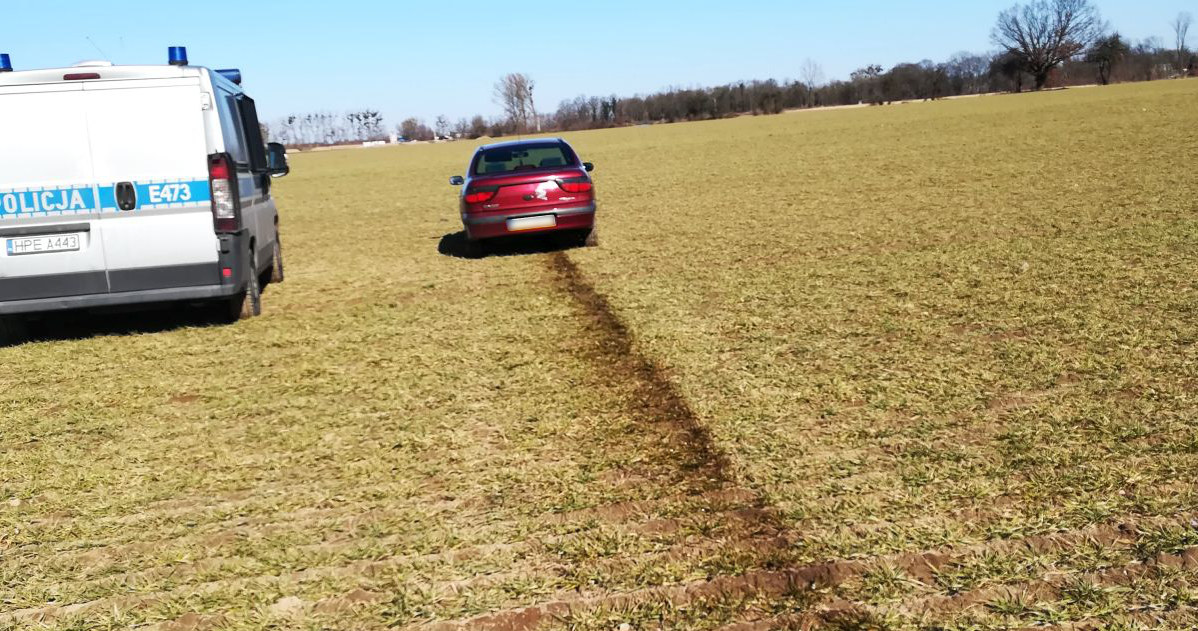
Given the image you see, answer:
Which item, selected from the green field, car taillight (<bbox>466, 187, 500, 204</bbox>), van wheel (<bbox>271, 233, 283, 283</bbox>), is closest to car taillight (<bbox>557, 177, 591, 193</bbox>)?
car taillight (<bbox>466, 187, 500, 204</bbox>)

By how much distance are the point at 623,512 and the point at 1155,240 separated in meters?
7.52

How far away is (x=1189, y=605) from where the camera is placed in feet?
9.43

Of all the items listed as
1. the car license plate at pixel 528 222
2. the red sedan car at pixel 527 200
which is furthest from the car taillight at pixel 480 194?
the car license plate at pixel 528 222

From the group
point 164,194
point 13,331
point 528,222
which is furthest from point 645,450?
point 528,222

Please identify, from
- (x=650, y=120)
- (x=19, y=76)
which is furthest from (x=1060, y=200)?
(x=650, y=120)

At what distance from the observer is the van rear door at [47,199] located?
6965 millimetres

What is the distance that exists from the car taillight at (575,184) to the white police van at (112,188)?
14.7ft

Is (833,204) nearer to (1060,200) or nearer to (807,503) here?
(1060,200)

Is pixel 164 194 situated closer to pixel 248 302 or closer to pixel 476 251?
pixel 248 302

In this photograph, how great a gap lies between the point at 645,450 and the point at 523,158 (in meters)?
7.71

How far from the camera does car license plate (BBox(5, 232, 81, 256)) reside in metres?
7.06

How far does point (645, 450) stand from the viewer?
14.7ft

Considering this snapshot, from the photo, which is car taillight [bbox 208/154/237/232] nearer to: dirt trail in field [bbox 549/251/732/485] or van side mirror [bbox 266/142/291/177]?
van side mirror [bbox 266/142/291/177]

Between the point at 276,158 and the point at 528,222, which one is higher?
the point at 276,158
